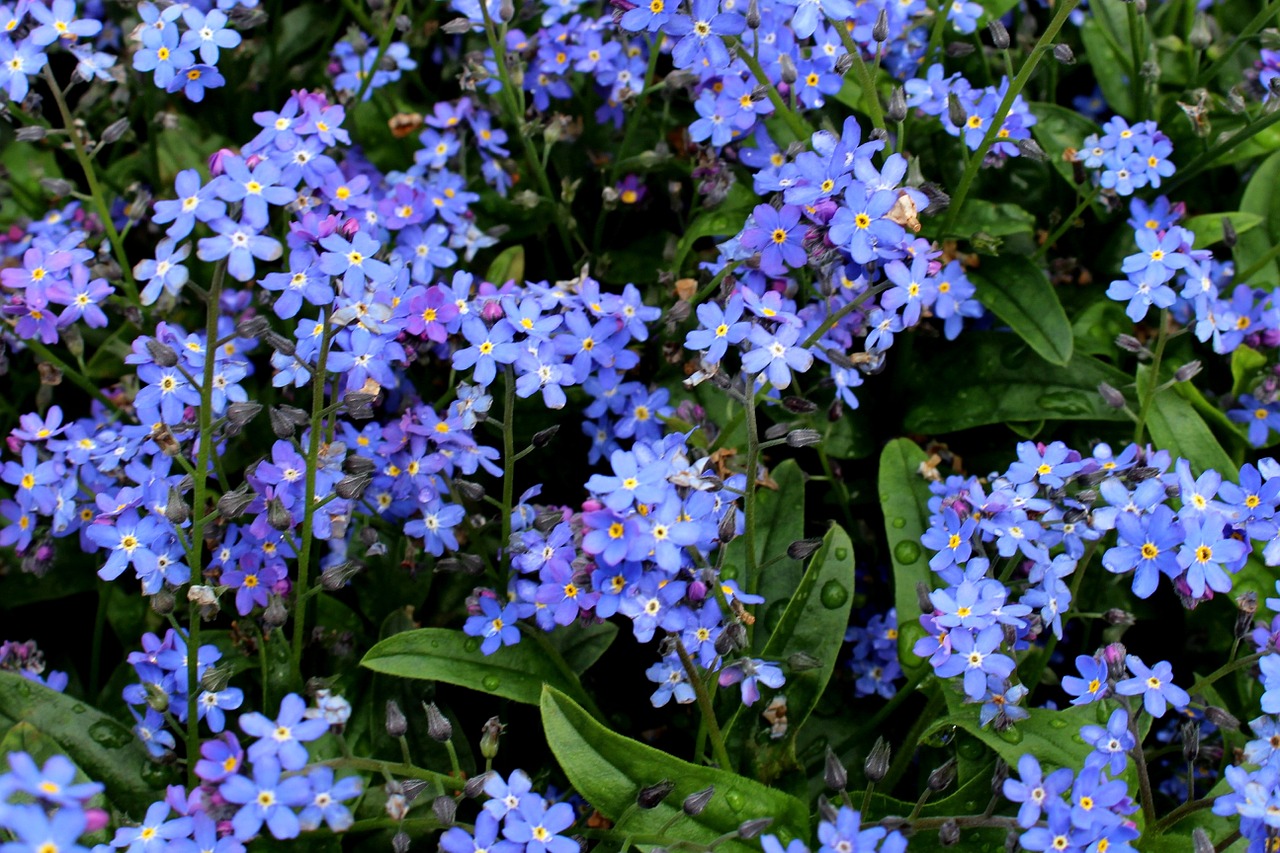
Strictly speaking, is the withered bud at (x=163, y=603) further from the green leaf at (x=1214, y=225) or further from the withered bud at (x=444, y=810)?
the green leaf at (x=1214, y=225)

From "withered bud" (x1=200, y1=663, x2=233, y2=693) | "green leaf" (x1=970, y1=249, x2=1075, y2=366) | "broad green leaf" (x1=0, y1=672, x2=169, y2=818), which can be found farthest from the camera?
"green leaf" (x1=970, y1=249, x2=1075, y2=366)

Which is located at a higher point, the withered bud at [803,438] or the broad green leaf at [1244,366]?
A: the withered bud at [803,438]

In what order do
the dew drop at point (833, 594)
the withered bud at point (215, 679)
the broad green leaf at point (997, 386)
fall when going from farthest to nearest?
the broad green leaf at point (997, 386) → the dew drop at point (833, 594) → the withered bud at point (215, 679)

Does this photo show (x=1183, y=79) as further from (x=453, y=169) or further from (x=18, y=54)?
(x=18, y=54)

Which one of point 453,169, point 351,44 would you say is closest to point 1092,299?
point 453,169

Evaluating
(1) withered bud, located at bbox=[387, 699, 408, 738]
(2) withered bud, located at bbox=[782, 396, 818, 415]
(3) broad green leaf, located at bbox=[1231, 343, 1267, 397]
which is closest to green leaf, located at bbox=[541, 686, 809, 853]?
(1) withered bud, located at bbox=[387, 699, 408, 738]

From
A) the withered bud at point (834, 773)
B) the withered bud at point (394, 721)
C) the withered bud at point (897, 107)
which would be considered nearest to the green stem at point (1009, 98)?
the withered bud at point (897, 107)

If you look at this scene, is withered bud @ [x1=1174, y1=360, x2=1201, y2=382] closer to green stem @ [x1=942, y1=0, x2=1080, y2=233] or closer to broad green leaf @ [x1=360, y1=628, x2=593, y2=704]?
green stem @ [x1=942, y1=0, x2=1080, y2=233]
